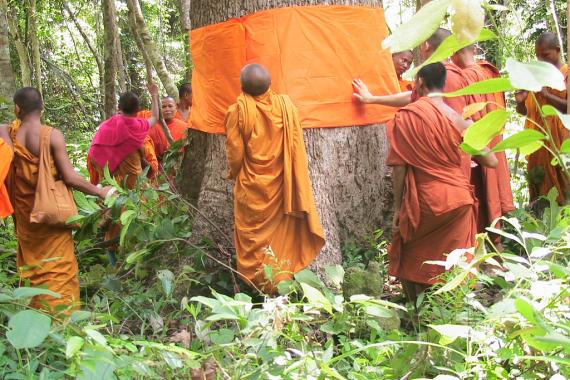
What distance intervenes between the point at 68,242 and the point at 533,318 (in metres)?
4.60

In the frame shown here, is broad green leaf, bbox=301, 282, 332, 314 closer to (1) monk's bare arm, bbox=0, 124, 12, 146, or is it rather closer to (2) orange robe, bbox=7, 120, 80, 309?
(2) orange robe, bbox=7, 120, 80, 309

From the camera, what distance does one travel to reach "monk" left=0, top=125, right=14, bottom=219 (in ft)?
15.5

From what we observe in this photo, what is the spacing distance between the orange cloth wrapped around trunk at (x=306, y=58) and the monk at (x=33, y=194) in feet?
3.96

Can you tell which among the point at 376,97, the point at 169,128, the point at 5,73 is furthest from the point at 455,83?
the point at 5,73

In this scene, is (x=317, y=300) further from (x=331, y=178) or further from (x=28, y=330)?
(x=331, y=178)

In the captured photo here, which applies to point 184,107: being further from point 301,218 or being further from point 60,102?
point 60,102

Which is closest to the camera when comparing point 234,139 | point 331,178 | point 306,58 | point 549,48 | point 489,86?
point 489,86

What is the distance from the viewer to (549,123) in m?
6.26

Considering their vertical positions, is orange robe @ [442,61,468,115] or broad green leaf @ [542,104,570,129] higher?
orange robe @ [442,61,468,115]

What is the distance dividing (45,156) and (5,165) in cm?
37

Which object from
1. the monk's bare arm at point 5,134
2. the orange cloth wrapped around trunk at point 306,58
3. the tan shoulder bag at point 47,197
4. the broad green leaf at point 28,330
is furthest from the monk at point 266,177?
the broad green leaf at point 28,330

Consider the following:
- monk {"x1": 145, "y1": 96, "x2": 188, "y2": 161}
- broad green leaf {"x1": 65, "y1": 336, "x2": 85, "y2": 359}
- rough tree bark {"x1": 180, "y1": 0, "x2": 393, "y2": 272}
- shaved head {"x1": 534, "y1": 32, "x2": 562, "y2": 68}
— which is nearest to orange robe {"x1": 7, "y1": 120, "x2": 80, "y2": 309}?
rough tree bark {"x1": 180, "y1": 0, "x2": 393, "y2": 272}

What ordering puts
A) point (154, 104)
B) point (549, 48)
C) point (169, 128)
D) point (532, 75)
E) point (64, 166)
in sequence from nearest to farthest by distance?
point (532, 75) < point (64, 166) < point (549, 48) < point (154, 104) < point (169, 128)

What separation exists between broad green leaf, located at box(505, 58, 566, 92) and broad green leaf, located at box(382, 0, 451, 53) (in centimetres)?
11
